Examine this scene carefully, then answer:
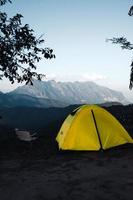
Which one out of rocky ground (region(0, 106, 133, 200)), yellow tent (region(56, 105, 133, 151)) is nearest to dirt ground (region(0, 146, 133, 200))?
rocky ground (region(0, 106, 133, 200))

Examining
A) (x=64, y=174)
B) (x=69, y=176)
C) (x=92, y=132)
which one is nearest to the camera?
(x=69, y=176)

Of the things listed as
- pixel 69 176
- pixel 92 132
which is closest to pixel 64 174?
pixel 69 176

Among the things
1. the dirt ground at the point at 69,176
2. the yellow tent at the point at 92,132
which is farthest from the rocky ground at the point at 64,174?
the yellow tent at the point at 92,132

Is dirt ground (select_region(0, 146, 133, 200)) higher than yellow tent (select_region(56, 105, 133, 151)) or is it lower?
lower

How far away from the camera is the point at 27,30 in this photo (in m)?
15.4

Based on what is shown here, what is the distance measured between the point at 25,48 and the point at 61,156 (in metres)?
5.66

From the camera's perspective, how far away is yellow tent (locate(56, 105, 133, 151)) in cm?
1509

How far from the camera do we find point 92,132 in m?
15.2

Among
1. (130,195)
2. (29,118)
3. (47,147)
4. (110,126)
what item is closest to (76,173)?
(130,195)

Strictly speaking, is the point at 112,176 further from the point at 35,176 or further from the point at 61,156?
the point at 61,156

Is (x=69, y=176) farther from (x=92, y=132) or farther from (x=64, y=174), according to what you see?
(x=92, y=132)

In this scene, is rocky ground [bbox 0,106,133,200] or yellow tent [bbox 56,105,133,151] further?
yellow tent [bbox 56,105,133,151]

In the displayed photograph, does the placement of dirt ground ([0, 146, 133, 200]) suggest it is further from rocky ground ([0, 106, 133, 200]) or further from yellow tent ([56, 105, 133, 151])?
yellow tent ([56, 105, 133, 151])

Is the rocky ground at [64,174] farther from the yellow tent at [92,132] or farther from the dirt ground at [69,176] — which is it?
the yellow tent at [92,132]
